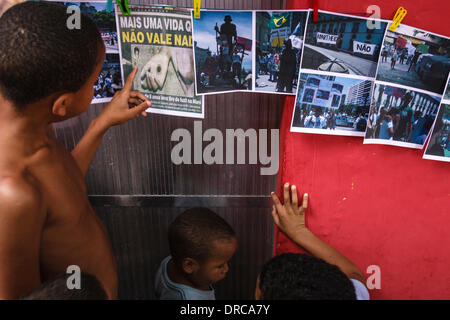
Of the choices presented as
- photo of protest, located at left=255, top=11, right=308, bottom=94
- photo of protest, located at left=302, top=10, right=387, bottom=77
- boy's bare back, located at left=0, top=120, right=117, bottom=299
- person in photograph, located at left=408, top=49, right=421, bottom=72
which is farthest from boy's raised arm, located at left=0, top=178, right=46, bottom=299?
person in photograph, located at left=408, top=49, right=421, bottom=72

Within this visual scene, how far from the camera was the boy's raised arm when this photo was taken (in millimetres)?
744

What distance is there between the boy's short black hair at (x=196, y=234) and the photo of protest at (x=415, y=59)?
0.73 metres

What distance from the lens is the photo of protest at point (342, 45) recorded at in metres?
1.03

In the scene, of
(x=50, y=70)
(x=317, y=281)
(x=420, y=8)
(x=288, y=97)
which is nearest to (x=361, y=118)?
(x=288, y=97)

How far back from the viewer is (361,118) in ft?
3.68

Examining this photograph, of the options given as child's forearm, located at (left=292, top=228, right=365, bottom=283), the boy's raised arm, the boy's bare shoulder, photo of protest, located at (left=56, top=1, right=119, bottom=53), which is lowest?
child's forearm, located at (left=292, top=228, right=365, bottom=283)

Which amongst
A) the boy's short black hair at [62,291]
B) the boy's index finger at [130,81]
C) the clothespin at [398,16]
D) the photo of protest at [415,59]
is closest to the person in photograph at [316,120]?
the photo of protest at [415,59]

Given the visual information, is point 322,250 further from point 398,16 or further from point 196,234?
point 398,16

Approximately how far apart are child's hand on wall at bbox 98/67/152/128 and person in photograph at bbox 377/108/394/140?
0.75 metres

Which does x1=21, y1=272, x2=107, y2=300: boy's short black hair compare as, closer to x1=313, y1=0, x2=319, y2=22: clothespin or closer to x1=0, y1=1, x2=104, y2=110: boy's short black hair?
x1=0, y1=1, x2=104, y2=110: boy's short black hair

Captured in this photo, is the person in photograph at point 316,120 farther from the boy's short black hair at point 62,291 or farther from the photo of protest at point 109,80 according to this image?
the boy's short black hair at point 62,291

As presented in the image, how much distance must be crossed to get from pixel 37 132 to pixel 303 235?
2.89 ft

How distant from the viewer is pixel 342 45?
105 centimetres

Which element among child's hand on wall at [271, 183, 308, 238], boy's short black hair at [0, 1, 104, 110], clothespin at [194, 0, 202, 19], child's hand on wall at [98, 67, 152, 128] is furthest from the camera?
child's hand on wall at [271, 183, 308, 238]
